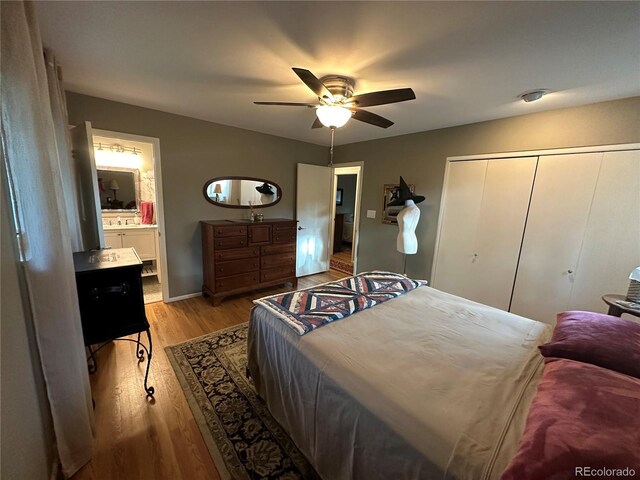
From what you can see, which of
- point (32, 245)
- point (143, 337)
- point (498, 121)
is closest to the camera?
point (32, 245)

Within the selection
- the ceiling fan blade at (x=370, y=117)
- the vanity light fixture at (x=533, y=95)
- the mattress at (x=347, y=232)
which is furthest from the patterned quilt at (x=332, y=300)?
the mattress at (x=347, y=232)

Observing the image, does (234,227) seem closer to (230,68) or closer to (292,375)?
(230,68)

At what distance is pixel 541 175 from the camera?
2461mm

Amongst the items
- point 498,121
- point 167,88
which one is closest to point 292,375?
point 167,88

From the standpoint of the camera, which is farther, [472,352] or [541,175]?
[541,175]

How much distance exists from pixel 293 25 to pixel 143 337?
290 cm

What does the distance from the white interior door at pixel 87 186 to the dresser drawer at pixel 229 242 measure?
3.59 ft

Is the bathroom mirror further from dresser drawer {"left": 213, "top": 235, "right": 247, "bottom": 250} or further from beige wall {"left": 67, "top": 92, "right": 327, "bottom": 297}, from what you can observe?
dresser drawer {"left": 213, "top": 235, "right": 247, "bottom": 250}

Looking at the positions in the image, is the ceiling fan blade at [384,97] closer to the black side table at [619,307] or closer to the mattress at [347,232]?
the black side table at [619,307]

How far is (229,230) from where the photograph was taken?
10.3 ft

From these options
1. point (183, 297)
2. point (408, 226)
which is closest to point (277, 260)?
point (183, 297)

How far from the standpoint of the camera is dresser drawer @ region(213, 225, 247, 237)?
9.98ft

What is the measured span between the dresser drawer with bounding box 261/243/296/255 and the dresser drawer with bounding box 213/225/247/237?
41 cm

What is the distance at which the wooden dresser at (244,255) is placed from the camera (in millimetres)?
3121
